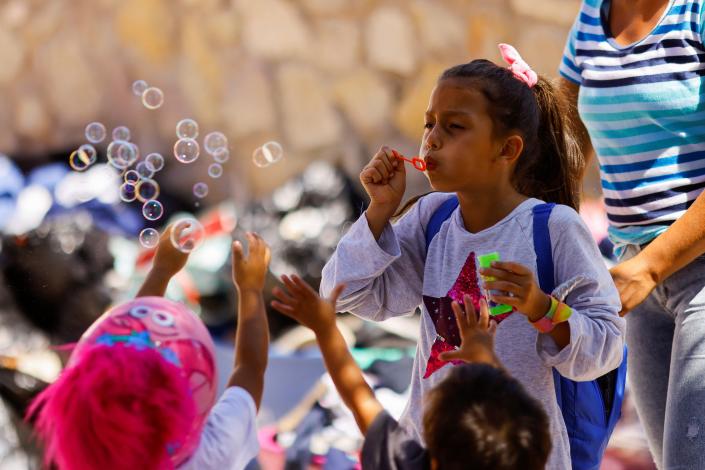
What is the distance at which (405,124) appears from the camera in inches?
145

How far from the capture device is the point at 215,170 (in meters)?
3.67

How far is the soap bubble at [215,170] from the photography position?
3.64m

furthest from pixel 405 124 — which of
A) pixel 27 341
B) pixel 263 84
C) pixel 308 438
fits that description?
pixel 27 341

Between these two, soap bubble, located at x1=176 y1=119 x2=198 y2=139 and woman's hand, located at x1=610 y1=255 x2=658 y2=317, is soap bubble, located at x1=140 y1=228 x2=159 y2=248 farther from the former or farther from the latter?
woman's hand, located at x1=610 y1=255 x2=658 y2=317

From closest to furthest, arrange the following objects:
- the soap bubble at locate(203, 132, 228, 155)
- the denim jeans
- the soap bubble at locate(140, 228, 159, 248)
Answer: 1. the denim jeans
2. the soap bubble at locate(140, 228, 159, 248)
3. the soap bubble at locate(203, 132, 228, 155)

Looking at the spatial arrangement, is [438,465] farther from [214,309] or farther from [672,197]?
[214,309]

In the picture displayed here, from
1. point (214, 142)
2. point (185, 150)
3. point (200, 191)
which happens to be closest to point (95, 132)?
point (200, 191)

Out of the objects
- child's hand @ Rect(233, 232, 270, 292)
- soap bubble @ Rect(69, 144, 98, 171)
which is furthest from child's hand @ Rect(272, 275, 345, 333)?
soap bubble @ Rect(69, 144, 98, 171)

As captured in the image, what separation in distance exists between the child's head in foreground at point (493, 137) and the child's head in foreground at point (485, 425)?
0.40 meters

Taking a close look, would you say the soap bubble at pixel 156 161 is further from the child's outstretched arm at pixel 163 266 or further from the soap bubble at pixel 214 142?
the child's outstretched arm at pixel 163 266

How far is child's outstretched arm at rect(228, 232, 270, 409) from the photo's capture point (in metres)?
1.61

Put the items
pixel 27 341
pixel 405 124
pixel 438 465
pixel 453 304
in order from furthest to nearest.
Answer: pixel 405 124, pixel 27 341, pixel 453 304, pixel 438 465

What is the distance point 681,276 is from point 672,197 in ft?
0.47

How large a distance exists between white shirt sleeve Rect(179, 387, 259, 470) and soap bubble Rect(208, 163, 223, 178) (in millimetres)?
2142
